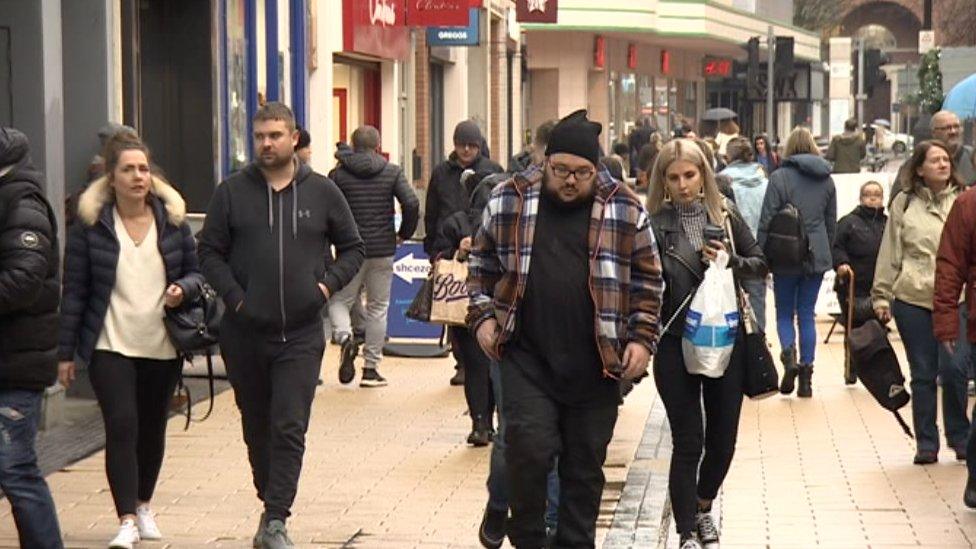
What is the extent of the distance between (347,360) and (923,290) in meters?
5.22

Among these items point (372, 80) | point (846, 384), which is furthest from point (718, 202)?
point (372, 80)

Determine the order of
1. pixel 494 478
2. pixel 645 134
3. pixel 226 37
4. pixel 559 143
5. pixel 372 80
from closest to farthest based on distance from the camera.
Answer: pixel 559 143 < pixel 494 478 < pixel 226 37 < pixel 372 80 < pixel 645 134

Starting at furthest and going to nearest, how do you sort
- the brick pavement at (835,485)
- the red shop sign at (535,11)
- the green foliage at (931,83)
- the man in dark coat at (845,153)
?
the green foliage at (931,83) < the red shop sign at (535,11) < the man in dark coat at (845,153) < the brick pavement at (835,485)

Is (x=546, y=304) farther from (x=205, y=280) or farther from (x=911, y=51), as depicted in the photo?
(x=911, y=51)

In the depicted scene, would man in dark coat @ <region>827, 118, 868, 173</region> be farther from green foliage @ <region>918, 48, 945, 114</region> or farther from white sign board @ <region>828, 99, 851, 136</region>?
white sign board @ <region>828, 99, 851, 136</region>

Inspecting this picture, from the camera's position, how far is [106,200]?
29.9 ft

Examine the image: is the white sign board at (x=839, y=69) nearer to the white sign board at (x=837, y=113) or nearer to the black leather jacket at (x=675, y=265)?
the white sign board at (x=837, y=113)

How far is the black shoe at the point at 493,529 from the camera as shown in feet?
29.5

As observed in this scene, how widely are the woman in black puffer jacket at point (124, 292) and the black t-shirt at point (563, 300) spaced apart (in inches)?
79.3

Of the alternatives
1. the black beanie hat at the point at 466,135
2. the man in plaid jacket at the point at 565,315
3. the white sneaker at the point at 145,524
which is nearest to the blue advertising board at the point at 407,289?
the black beanie hat at the point at 466,135

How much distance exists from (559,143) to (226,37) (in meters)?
11.2

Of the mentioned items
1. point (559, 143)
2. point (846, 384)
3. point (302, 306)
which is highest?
point (559, 143)

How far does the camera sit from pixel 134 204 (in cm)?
912

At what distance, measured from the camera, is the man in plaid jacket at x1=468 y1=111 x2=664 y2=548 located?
7641 mm
